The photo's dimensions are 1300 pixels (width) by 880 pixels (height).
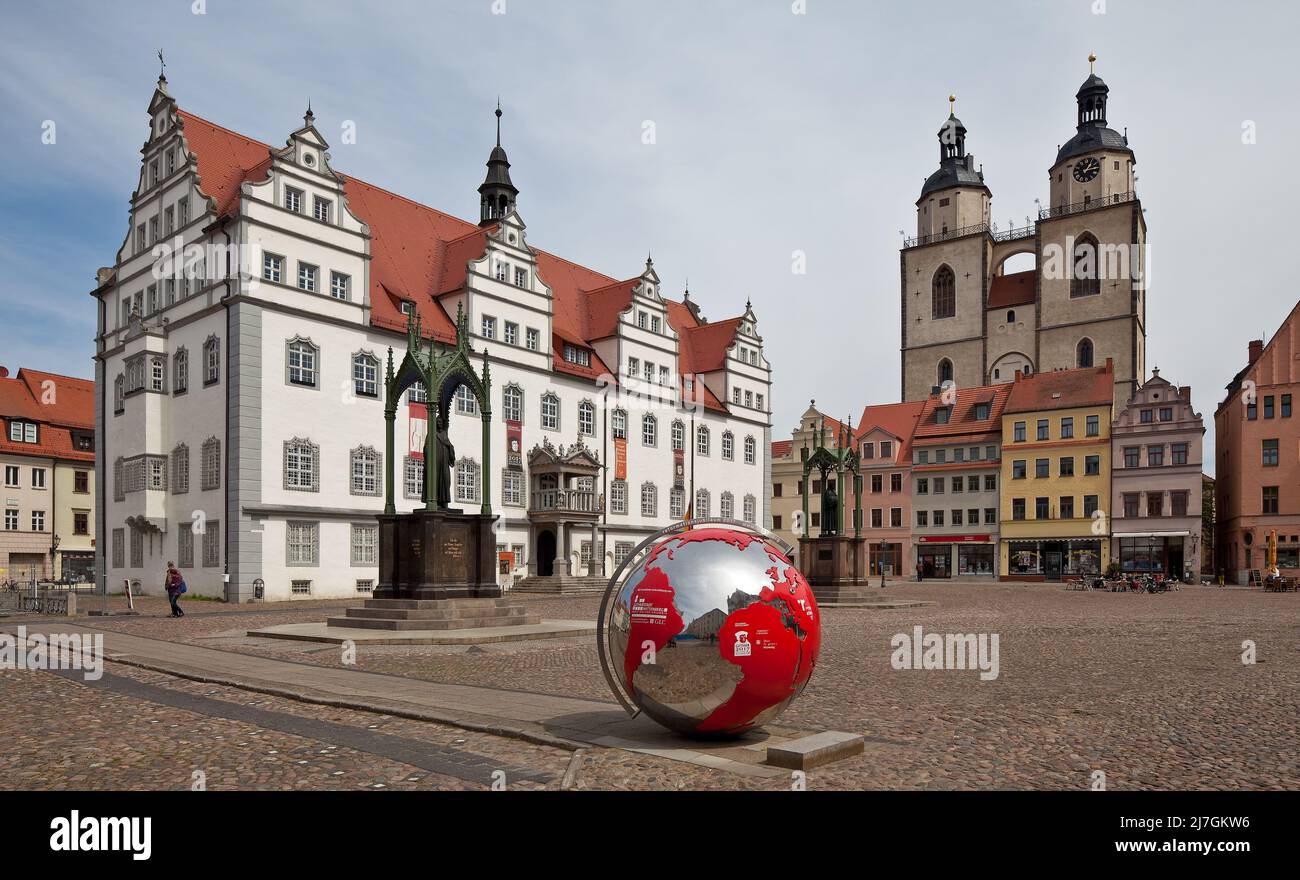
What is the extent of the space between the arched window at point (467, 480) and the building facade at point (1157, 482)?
1584 inches

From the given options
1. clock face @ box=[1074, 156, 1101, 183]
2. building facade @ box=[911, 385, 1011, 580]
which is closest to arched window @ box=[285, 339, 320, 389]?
building facade @ box=[911, 385, 1011, 580]

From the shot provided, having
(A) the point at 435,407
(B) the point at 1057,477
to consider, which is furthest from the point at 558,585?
(B) the point at 1057,477

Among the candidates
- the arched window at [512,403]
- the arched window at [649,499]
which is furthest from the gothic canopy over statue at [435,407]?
the arched window at [649,499]

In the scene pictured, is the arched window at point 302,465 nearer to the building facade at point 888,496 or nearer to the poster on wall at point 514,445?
the poster on wall at point 514,445

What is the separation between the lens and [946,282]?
86.6 meters

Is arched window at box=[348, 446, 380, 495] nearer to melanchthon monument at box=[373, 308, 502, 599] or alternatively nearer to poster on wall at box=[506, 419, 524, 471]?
poster on wall at box=[506, 419, 524, 471]

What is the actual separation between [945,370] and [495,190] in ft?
155

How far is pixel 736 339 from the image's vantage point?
58438mm

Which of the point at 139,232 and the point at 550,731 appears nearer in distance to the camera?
the point at 550,731

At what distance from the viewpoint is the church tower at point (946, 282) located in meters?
83.9

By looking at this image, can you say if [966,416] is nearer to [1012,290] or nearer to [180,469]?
[1012,290]
